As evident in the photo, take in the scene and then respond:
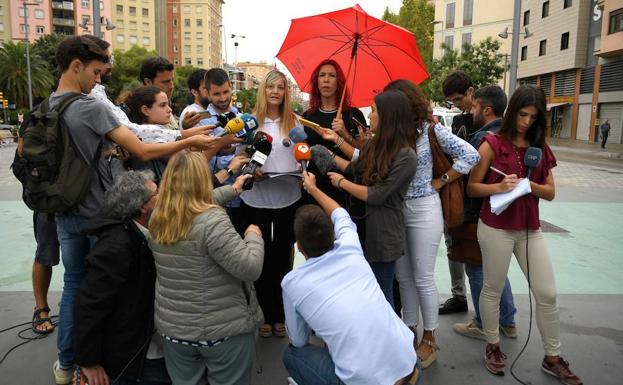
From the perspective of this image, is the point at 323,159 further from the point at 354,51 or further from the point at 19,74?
the point at 19,74

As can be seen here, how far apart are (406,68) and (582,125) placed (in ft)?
106

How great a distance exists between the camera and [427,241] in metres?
3.00

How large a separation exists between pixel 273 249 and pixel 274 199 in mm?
385

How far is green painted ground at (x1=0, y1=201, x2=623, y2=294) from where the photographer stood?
14.6ft

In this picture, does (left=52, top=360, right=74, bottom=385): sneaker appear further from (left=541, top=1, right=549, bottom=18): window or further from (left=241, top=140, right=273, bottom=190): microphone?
(left=541, top=1, right=549, bottom=18): window

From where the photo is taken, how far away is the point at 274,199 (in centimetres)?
332

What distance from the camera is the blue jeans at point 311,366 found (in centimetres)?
216

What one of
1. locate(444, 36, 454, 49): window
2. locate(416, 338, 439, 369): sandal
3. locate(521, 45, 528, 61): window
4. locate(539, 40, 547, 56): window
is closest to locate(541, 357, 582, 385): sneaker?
locate(416, 338, 439, 369): sandal

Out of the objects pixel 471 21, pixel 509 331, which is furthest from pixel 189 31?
pixel 509 331

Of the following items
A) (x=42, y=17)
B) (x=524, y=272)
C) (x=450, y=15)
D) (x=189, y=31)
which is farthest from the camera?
(x=189, y=31)

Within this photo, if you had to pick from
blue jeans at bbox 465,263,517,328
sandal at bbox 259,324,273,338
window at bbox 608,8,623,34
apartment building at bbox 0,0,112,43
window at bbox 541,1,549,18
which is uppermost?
apartment building at bbox 0,0,112,43

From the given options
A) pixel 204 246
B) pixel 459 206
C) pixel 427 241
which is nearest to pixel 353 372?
pixel 204 246

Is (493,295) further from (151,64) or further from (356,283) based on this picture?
(151,64)

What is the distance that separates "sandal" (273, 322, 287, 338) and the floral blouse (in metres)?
1.35
